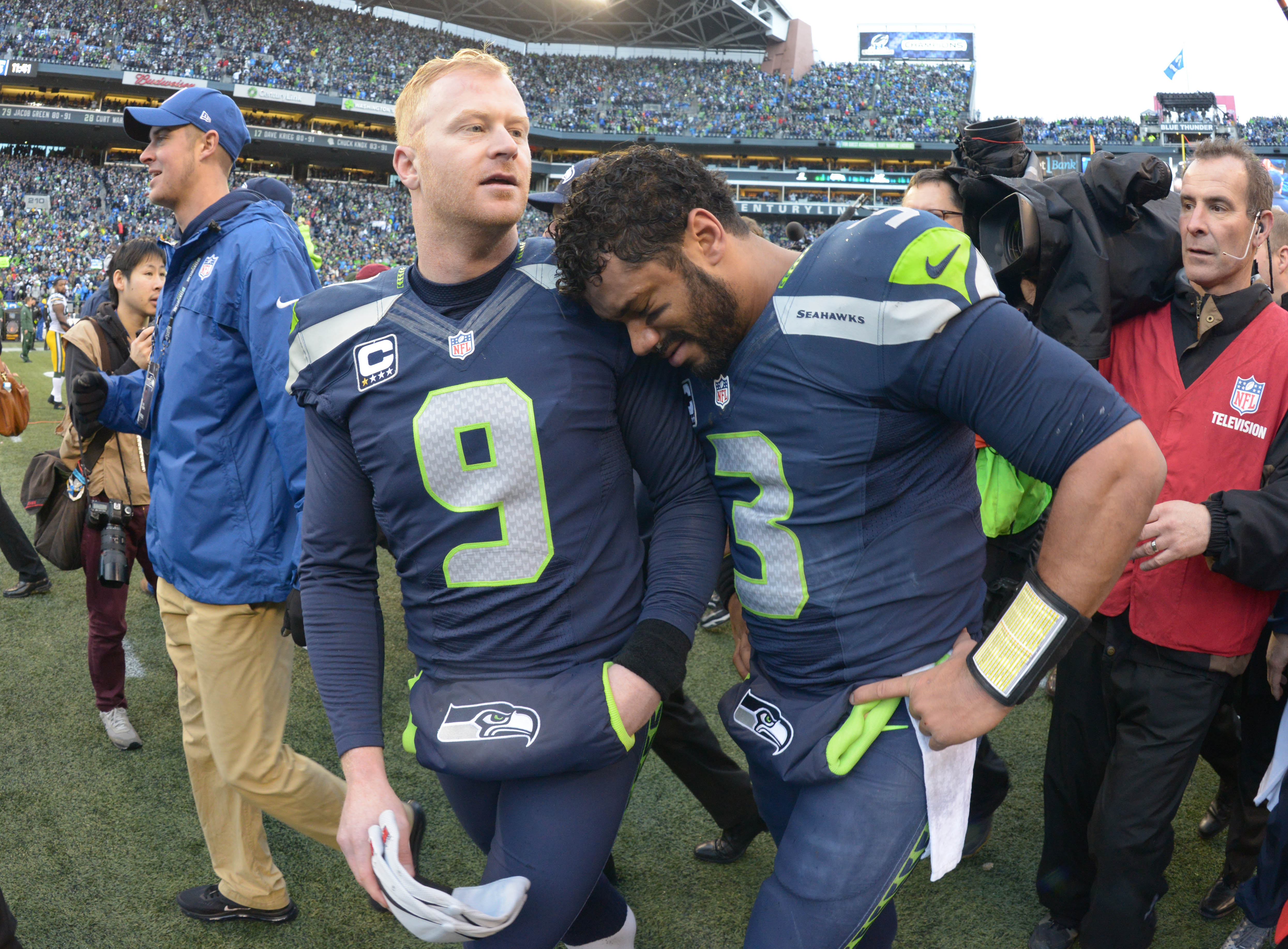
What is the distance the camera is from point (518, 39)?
47.8 metres

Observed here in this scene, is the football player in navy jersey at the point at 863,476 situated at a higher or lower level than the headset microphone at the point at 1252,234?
lower

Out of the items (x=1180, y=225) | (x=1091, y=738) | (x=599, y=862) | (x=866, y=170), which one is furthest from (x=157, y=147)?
(x=866, y=170)

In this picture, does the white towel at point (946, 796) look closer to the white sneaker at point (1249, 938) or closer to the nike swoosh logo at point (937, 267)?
the nike swoosh logo at point (937, 267)

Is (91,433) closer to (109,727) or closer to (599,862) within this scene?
(109,727)

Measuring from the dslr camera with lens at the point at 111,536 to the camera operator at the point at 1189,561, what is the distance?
3673 millimetres

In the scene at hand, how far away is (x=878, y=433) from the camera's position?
1.46 meters

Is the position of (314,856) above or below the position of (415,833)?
below

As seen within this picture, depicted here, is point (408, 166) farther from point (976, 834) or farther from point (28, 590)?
point (28, 590)

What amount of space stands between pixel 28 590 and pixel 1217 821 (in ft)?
21.4

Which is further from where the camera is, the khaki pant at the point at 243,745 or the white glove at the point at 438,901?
the khaki pant at the point at 243,745

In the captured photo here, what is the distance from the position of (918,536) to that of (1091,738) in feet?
4.91

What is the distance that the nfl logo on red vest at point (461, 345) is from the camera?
1.64 meters

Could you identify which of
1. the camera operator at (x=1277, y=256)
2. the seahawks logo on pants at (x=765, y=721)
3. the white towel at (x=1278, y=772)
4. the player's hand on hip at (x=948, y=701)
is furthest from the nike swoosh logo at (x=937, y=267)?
the camera operator at (x=1277, y=256)

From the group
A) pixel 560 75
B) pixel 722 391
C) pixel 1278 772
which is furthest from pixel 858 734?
pixel 560 75
